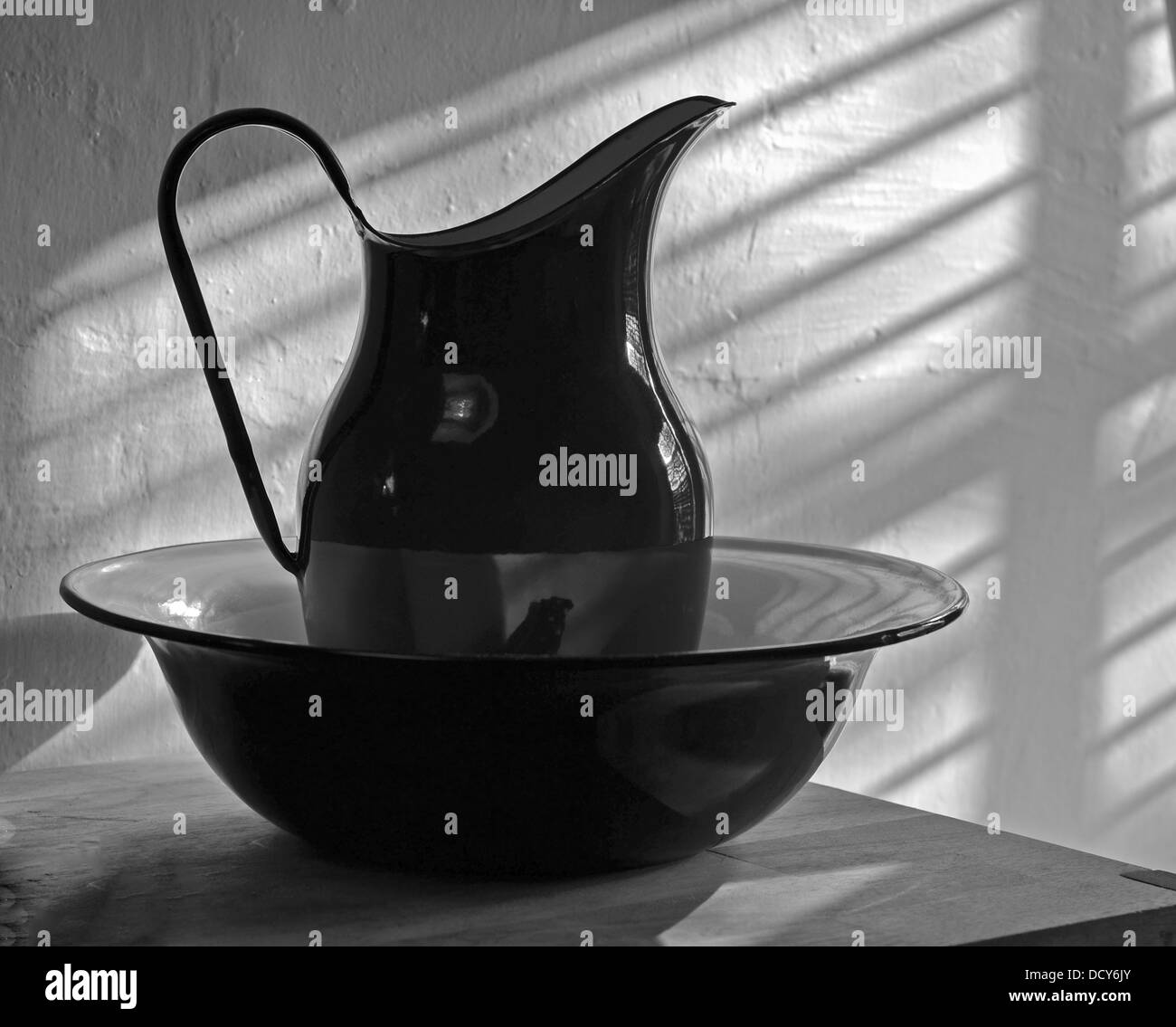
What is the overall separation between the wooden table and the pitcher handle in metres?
0.12

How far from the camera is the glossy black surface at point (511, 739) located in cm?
41

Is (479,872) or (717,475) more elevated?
(717,475)

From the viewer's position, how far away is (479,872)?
1.49ft

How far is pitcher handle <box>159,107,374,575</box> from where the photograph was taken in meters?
0.50

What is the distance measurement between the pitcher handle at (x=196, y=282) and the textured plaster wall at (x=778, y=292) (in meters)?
0.22

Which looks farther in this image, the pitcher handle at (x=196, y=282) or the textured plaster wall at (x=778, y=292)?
the textured plaster wall at (x=778, y=292)

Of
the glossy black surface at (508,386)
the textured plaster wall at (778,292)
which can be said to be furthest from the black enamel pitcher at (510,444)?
the textured plaster wall at (778,292)

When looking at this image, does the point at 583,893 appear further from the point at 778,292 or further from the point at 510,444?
the point at 778,292

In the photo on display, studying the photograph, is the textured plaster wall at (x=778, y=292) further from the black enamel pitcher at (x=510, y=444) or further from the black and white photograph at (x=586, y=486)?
the black enamel pitcher at (x=510, y=444)

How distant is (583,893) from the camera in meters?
0.46

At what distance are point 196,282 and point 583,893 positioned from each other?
0.89 feet

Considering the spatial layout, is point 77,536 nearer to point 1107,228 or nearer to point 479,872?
point 479,872
